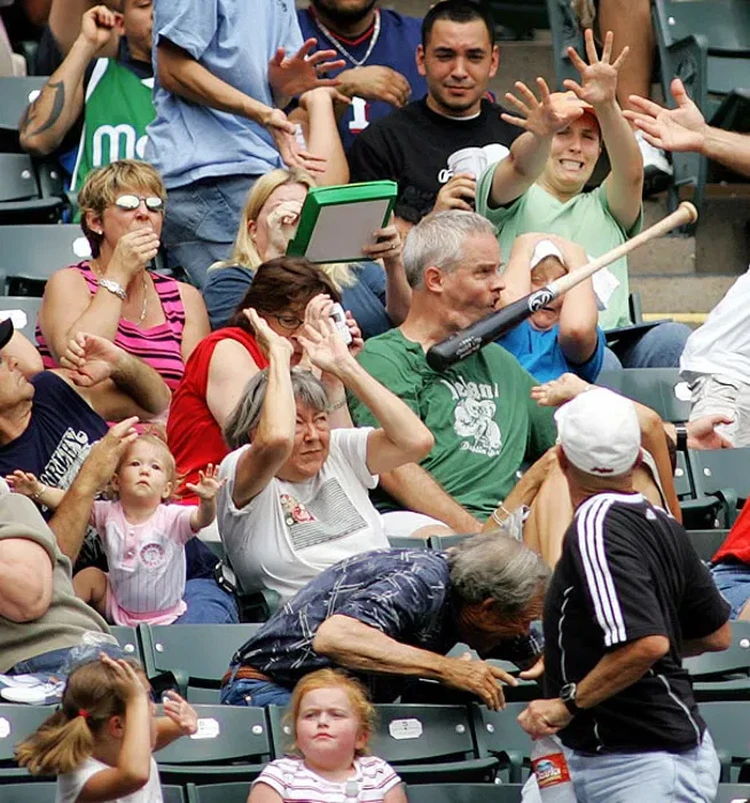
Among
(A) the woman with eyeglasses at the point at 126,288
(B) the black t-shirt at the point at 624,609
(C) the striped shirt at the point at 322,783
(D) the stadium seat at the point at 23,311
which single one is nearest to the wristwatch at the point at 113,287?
(A) the woman with eyeglasses at the point at 126,288

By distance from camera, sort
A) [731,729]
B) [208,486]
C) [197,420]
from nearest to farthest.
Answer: [731,729], [208,486], [197,420]

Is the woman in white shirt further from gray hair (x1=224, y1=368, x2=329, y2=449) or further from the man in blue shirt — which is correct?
the man in blue shirt

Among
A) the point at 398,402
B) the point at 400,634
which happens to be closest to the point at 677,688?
the point at 400,634

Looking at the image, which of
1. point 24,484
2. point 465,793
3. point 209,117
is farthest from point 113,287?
point 465,793

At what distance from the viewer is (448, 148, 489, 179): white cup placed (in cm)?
758

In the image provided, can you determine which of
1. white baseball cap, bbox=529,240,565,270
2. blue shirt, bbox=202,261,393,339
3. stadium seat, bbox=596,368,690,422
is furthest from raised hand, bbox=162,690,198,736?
stadium seat, bbox=596,368,690,422

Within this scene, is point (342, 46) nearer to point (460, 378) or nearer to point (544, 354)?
point (544, 354)

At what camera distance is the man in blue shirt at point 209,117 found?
7.32 metres

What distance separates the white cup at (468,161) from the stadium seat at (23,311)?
1.53 metres

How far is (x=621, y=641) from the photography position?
427 centimetres

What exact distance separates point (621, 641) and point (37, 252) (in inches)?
143

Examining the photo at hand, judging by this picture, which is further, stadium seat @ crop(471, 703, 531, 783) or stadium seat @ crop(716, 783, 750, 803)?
stadium seat @ crop(471, 703, 531, 783)

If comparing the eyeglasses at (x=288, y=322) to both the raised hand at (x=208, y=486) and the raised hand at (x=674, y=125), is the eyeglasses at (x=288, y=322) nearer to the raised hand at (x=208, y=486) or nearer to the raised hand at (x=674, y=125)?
the raised hand at (x=208, y=486)

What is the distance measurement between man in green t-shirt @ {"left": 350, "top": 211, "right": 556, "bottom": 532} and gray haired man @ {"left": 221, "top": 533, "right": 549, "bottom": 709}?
47.0 inches
